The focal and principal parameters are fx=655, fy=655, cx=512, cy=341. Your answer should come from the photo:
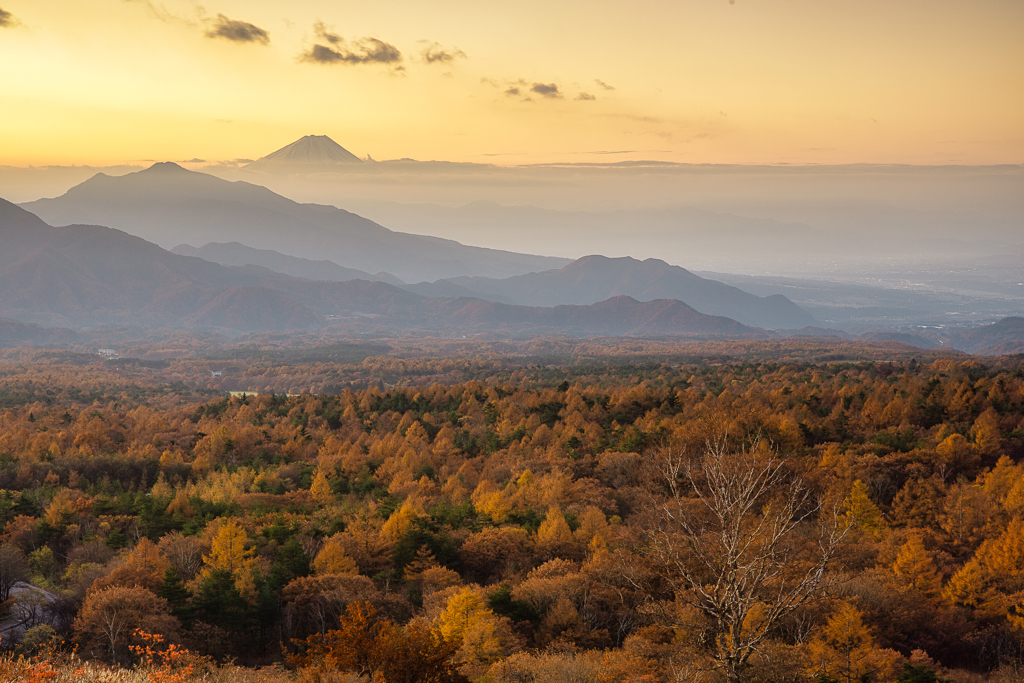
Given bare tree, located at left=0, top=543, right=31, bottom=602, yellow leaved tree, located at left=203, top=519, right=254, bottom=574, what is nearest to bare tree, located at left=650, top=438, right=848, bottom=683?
yellow leaved tree, located at left=203, top=519, right=254, bottom=574

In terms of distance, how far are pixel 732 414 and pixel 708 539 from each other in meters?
35.3

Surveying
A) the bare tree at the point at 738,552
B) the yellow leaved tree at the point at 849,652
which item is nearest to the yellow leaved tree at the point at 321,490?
the bare tree at the point at 738,552

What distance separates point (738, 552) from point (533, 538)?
39.7 metres

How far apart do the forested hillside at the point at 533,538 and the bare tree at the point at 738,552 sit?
0.24 m

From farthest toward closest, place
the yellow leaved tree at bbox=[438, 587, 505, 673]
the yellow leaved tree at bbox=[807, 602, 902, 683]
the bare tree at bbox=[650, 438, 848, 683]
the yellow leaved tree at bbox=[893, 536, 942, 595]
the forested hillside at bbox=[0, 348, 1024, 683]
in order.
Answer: the yellow leaved tree at bbox=[893, 536, 942, 595] → the yellow leaved tree at bbox=[438, 587, 505, 673] → the yellow leaved tree at bbox=[807, 602, 902, 683] → the forested hillside at bbox=[0, 348, 1024, 683] → the bare tree at bbox=[650, 438, 848, 683]

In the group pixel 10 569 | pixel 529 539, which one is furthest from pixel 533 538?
pixel 10 569

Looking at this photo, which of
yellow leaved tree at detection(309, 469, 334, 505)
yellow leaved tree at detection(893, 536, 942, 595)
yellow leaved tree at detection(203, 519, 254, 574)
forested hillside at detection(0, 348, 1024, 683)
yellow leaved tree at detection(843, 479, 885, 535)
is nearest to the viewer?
forested hillside at detection(0, 348, 1024, 683)

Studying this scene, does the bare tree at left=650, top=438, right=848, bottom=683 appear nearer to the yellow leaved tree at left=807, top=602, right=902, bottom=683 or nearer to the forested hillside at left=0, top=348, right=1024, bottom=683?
the forested hillside at left=0, top=348, right=1024, bottom=683

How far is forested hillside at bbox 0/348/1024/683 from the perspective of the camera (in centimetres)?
3192

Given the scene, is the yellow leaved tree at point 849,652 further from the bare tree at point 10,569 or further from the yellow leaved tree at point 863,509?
the bare tree at point 10,569

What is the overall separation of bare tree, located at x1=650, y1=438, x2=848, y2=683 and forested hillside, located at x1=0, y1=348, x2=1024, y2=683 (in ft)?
0.80

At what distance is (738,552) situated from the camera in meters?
18.6

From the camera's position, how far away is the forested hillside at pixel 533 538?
3192 centimetres

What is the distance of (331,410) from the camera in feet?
370
